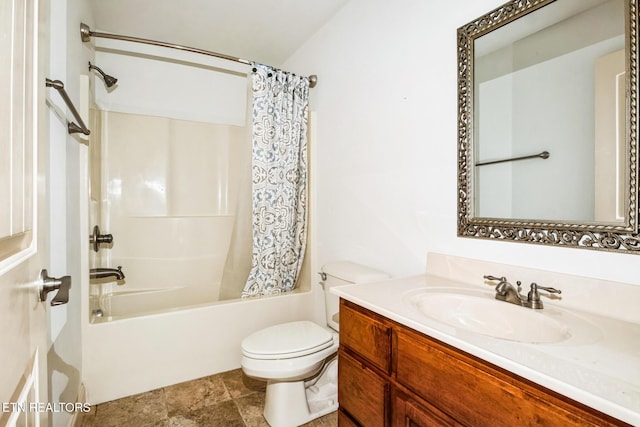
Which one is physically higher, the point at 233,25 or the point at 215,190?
the point at 233,25

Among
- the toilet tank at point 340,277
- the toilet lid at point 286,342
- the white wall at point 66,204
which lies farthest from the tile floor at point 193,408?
the toilet tank at point 340,277

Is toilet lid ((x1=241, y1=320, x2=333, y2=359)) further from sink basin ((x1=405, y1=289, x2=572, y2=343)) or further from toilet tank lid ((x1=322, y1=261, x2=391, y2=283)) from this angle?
sink basin ((x1=405, y1=289, x2=572, y2=343))

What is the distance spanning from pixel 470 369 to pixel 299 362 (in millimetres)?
925

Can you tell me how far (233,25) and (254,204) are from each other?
1.30 meters

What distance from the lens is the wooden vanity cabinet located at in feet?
1.97

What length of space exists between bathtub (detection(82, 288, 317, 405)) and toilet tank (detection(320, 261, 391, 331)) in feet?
1.76

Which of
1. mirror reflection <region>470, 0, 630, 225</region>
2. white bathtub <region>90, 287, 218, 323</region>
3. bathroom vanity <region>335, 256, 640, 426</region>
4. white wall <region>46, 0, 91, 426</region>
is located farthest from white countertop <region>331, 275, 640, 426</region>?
white bathtub <region>90, 287, 218, 323</region>

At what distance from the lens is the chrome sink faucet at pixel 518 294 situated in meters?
0.95

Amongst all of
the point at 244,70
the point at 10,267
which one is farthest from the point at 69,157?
the point at 244,70

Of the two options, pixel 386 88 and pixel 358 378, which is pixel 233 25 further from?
pixel 358 378

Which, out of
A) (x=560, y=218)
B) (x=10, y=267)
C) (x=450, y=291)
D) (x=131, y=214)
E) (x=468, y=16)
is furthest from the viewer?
(x=131, y=214)

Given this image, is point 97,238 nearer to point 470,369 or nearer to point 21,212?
point 21,212

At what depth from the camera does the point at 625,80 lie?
34.0 inches

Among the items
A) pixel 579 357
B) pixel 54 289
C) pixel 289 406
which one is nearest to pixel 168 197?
pixel 289 406
